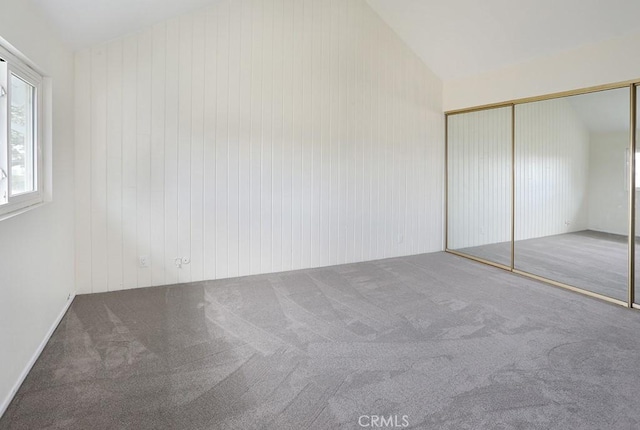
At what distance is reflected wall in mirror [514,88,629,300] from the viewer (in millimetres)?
3385

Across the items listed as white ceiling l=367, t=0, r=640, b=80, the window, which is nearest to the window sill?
the window

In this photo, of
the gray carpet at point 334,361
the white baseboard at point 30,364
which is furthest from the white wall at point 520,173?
the white baseboard at point 30,364

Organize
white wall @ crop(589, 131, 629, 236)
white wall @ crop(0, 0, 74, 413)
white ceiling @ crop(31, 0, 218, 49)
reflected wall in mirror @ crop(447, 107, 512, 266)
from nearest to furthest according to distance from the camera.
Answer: white wall @ crop(0, 0, 74, 413), white ceiling @ crop(31, 0, 218, 49), white wall @ crop(589, 131, 629, 236), reflected wall in mirror @ crop(447, 107, 512, 266)

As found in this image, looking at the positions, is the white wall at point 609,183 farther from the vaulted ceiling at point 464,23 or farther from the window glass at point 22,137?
the window glass at point 22,137

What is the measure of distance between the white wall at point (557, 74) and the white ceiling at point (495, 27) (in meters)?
0.08

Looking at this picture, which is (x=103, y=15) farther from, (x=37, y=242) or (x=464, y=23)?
(x=464, y=23)

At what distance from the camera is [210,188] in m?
3.93

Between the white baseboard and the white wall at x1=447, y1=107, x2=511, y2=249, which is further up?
the white wall at x1=447, y1=107, x2=511, y2=249

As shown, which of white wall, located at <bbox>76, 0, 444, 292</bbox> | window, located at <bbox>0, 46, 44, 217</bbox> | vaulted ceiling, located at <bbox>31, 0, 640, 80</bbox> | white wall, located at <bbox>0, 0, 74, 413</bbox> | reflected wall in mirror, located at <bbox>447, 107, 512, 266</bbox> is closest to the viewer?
white wall, located at <bbox>0, 0, 74, 413</bbox>

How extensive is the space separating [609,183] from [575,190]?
1.08 ft

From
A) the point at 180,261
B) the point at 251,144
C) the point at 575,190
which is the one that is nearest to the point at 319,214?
the point at 251,144

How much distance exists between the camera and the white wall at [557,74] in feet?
10.5

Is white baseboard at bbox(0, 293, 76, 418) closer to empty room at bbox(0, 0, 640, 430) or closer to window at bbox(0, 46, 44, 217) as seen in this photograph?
empty room at bbox(0, 0, 640, 430)

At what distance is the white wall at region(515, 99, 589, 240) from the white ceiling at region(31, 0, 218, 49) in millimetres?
3751
